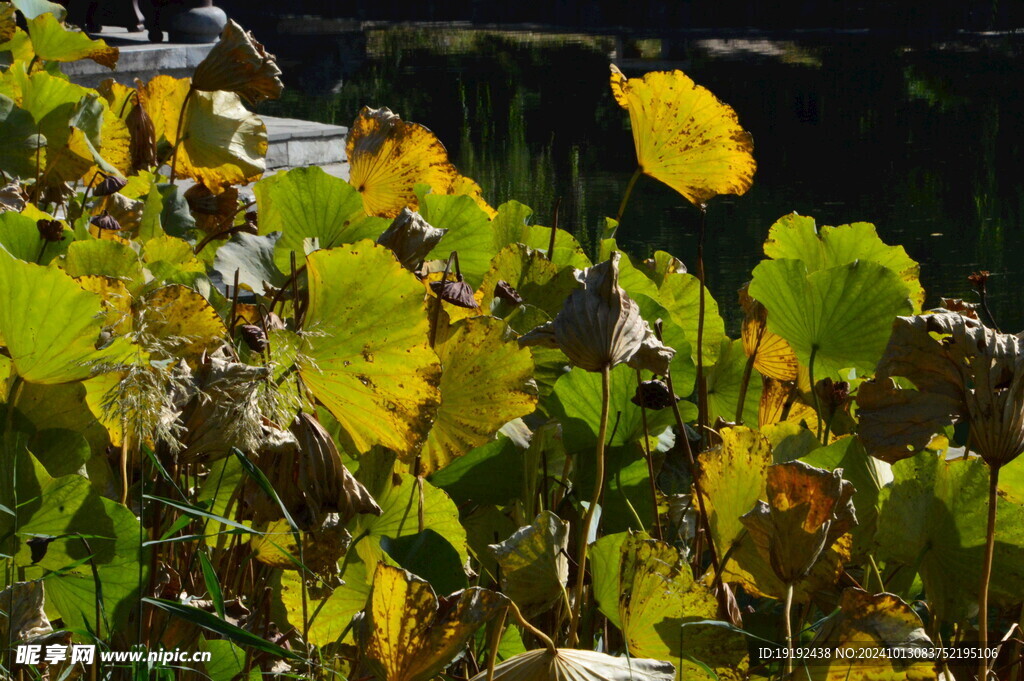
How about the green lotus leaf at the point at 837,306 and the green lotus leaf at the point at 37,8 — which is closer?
the green lotus leaf at the point at 837,306

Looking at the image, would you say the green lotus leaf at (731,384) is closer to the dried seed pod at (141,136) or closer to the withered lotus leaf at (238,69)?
the withered lotus leaf at (238,69)

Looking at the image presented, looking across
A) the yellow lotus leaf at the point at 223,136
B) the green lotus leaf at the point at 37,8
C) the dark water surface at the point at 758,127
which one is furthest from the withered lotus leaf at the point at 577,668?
the dark water surface at the point at 758,127

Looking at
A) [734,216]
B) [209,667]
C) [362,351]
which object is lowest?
[734,216]

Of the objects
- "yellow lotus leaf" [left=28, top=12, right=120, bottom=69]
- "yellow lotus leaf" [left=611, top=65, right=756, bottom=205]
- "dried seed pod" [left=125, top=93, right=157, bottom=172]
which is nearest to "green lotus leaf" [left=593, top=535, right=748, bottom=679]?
"yellow lotus leaf" [left=611, top=65, right=756, bottom=205]

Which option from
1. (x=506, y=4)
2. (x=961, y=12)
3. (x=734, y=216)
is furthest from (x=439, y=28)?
(x=734, y=216)

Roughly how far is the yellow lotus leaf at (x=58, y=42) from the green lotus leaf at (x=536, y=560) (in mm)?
1151

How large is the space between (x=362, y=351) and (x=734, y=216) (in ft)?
15.8

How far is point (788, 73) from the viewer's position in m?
10.6

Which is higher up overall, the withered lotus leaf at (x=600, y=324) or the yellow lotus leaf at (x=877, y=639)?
the withered lotus leaf at (x=600, y=324)

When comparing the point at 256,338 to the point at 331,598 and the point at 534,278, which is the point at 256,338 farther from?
the point at 534,278

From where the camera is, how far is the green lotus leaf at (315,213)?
89cm

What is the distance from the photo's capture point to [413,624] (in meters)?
0.51

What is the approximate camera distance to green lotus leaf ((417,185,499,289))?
3.15ft

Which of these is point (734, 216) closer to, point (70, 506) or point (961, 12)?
point (70, 506)
